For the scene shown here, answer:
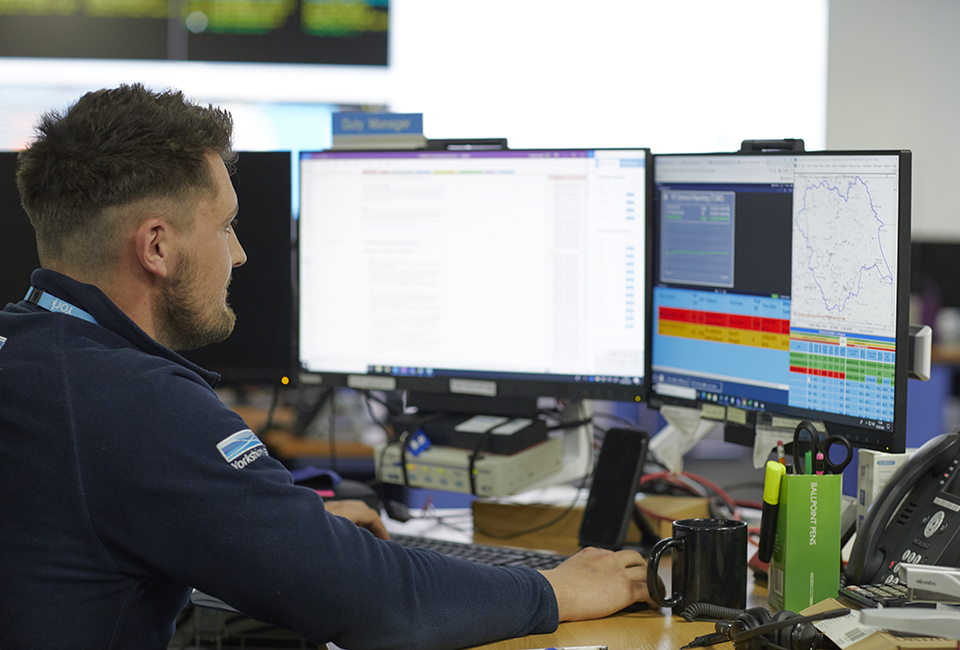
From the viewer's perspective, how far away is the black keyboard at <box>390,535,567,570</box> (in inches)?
48.6

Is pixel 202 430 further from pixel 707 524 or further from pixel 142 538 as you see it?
pixel 707 524

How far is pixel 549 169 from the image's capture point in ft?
4.67

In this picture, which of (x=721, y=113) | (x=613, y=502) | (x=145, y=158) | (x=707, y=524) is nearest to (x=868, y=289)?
(x=707, y=524)

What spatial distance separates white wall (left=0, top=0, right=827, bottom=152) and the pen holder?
2.72 meters

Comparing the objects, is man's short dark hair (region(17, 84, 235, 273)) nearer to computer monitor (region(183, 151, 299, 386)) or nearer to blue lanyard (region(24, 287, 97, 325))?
blue lanyard (region(24, 287, 97, 325))

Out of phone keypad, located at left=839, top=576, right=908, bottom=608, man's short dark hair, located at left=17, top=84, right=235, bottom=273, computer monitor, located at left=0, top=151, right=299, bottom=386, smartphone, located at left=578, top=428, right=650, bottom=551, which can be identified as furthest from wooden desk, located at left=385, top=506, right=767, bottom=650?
computer monitor, located at left=0, top=151, right=299, bottom=386

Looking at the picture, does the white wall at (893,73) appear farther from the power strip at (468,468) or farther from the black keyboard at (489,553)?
the black keyboard at (489,553)

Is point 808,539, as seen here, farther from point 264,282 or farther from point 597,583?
point 264,282

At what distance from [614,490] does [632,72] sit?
2669mm

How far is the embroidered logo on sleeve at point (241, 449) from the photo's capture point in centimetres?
80

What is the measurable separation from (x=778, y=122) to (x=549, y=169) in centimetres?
256

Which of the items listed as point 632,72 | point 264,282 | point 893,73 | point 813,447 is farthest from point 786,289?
point 893,73

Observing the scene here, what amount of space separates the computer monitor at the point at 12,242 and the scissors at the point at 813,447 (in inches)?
52.6

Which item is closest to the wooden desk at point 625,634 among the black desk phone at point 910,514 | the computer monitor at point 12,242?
the black desk phone at point 910,514
